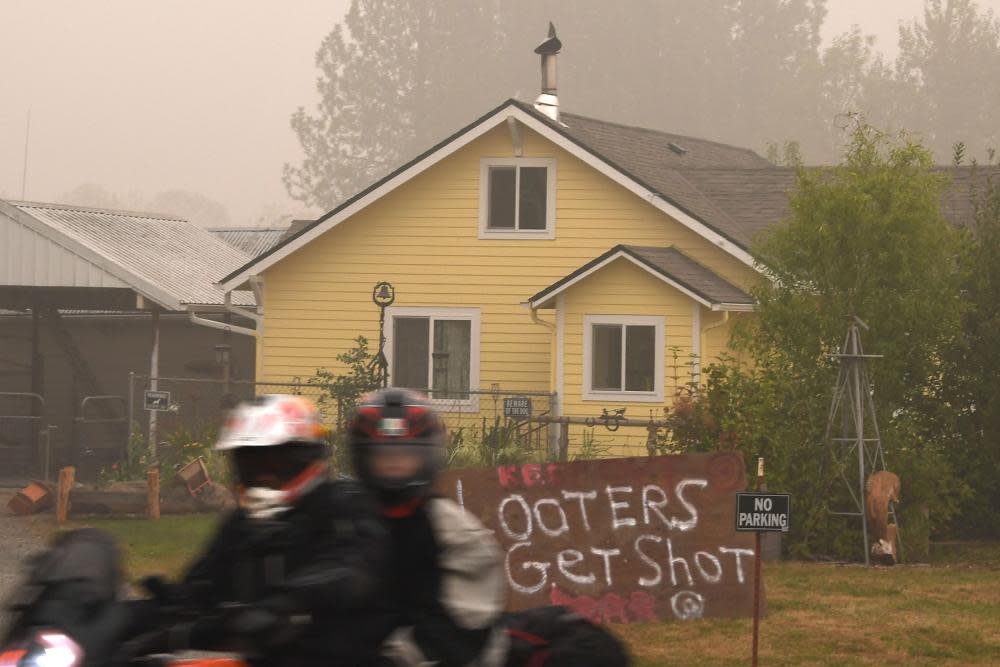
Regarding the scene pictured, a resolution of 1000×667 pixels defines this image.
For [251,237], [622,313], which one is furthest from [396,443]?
[251,237]

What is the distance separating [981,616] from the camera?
48.2 ft

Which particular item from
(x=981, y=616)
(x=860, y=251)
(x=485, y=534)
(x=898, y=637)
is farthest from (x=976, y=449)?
(x=485, y=534)

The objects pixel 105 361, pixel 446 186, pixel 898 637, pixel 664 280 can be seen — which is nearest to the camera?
pixel 898 637

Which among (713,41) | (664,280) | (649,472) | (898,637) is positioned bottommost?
(898,637)

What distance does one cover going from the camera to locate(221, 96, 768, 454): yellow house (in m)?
26.0

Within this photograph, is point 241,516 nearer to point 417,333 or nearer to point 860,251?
point 860,251

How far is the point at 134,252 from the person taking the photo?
28.4 m

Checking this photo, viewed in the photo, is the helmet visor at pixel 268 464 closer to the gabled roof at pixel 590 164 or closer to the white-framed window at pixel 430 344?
the gabled roof at pixel 590 164

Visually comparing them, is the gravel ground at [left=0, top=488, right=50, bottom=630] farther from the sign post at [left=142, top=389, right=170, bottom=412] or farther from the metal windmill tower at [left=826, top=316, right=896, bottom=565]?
the metal windmill tower at [left=826, top=316, right=896, bottom=565]

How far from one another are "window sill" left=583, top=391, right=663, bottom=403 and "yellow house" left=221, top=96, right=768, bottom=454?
0.03 meters

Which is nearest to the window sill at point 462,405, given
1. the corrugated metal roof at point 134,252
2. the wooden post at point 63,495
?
the corrugated metal roof at point 134,252

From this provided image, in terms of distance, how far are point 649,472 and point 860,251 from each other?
6.28m

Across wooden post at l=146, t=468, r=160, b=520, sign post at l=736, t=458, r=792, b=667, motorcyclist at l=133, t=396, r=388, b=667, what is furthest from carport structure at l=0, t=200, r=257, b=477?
motorcyclist at l=133, t=396, r=388, b=667

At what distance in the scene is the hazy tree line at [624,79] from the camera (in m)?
96.6
